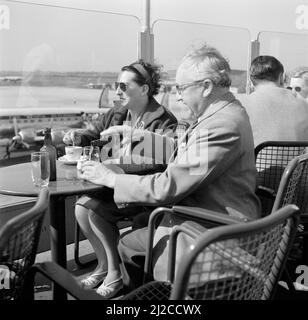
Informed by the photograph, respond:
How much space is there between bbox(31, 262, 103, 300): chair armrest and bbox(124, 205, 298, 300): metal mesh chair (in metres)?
0.27

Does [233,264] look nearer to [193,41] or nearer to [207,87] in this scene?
[207,87]

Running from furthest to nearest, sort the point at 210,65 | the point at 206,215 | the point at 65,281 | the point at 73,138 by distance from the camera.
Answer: the point at 73,138 → the point at 210,65 → the point at 206,215 → the point at 65,281

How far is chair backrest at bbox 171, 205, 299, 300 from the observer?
1.02 metres

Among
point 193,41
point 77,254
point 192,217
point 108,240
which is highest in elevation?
point 193,41

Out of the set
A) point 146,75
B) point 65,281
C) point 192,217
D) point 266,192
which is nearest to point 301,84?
Answer: point 146,75

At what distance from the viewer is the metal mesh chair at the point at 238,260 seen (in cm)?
102

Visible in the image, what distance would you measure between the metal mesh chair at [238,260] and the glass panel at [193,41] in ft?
8.03

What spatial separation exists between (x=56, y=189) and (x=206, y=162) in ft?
2.35

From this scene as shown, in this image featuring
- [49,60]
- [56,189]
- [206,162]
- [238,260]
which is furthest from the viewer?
[49,60]

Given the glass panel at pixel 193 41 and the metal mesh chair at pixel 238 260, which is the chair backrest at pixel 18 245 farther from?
the glass panel at pixel 193 41

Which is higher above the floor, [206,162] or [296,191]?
[206,162]

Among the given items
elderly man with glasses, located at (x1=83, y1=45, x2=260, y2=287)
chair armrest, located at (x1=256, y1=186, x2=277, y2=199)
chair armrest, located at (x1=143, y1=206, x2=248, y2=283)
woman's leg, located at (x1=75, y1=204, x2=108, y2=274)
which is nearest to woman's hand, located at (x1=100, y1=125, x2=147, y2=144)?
woman's leg, located at (x1=75, y1=204, x2=108, y2=274)

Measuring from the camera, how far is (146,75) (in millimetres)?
2910
